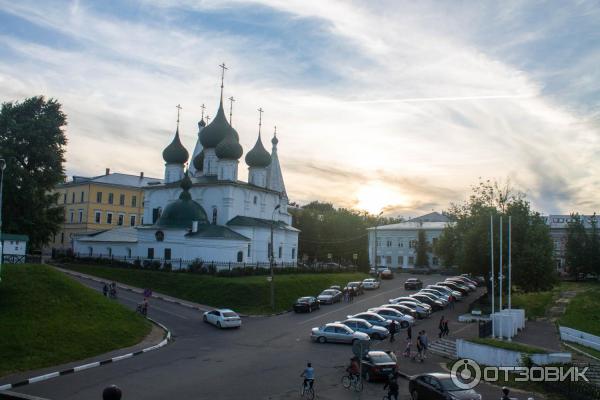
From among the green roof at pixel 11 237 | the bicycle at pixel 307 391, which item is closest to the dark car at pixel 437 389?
the bicycle at pixel 307 391

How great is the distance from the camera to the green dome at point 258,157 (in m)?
60.6

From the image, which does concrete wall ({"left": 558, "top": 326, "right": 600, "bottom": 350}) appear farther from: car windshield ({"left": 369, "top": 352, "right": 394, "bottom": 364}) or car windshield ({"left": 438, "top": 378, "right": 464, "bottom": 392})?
car windshield ({"left": 438, "top": 378, "right": 464, "bottom": 392})

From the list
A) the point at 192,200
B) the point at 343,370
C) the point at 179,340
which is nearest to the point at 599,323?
the point at 343,370

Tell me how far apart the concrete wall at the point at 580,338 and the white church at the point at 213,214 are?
2785cm

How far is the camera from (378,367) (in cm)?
1906

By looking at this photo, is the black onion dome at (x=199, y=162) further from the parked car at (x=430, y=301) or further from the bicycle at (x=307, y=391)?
the bicycle at (x=307, y=391)

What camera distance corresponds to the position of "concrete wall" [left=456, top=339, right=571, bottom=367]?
20156 mm

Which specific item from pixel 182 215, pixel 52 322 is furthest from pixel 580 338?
pixel 182 215

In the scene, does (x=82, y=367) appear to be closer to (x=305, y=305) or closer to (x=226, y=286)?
(x=305, y=305)

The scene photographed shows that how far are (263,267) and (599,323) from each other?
86.7 ft

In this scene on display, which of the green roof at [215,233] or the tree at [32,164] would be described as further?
the green roof at [215,233]

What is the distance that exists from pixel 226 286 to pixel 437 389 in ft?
86.1

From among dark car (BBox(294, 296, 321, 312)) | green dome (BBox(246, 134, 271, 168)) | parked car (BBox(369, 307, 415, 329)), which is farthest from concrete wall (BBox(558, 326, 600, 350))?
green dome (BBox(246, 134, 271, 168))

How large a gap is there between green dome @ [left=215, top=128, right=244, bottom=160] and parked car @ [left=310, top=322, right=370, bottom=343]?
106 ft
